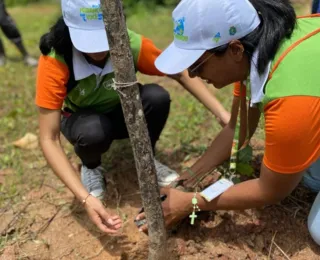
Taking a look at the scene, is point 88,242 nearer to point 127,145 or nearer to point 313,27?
point 127,145

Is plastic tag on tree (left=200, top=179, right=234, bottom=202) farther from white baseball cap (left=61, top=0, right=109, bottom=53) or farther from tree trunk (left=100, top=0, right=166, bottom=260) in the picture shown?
white baseball cap (left=61, top=0, right=109, bottom=53)

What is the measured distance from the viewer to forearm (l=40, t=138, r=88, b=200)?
1.96 m

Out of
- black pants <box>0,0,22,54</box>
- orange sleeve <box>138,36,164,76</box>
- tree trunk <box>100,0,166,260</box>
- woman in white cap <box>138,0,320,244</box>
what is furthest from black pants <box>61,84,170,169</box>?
black pants <box>0,0,22,54</box>

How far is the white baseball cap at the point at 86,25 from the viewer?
1.94m

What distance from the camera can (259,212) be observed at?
216cm

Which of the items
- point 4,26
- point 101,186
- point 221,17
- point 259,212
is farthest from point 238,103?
point 4,26

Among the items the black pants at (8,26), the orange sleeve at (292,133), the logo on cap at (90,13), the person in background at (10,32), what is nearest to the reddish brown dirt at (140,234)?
the orange sleeve at (292,133)

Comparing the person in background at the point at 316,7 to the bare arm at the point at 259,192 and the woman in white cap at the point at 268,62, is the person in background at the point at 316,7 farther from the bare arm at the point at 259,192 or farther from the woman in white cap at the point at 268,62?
the bare arm at the point at 259,192

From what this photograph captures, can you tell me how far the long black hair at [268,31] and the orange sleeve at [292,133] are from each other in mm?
162

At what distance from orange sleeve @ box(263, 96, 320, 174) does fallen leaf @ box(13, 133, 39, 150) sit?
1964mm

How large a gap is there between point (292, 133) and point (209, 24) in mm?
437

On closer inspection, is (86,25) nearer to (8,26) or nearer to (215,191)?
(215,191)

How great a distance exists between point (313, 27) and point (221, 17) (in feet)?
1.24

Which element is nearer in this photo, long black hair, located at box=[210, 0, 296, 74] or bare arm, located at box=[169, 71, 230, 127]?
long black hair, located at box=[210, 0, 296, 74]
